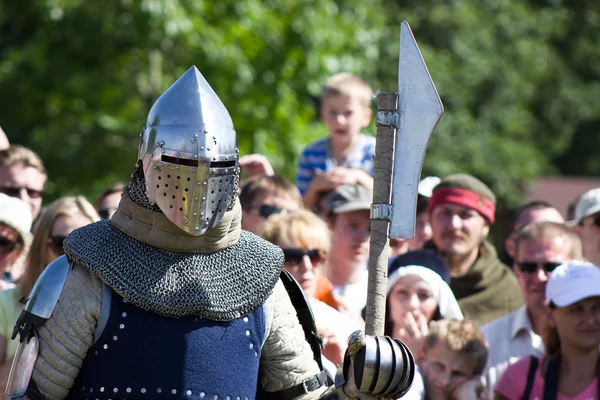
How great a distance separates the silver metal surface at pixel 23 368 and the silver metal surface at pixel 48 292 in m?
0.09

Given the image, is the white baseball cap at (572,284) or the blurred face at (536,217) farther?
the blurred face at (536,217)

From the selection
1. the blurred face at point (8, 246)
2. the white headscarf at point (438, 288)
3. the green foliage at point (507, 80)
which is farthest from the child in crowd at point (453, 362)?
the green foliage at point (507, 80)

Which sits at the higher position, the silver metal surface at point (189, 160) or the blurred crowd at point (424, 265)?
the silver metal surface at point (189, 160)

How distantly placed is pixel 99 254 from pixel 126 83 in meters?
8.45

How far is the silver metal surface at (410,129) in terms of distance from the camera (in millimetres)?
→ 3838

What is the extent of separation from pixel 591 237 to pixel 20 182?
3.30 meters

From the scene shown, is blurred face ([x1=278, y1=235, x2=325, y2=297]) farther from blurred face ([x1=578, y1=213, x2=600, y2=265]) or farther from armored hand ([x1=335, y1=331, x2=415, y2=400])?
blurred face ([x1=578, y1=213, x2=600, y2=265])

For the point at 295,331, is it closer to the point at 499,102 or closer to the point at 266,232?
the point at 266,232

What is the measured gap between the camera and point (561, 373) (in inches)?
207

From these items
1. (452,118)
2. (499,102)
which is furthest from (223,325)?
(499,102)

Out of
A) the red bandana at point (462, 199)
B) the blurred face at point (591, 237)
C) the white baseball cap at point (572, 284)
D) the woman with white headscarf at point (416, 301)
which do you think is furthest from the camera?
the blurred face at point (591, 237)

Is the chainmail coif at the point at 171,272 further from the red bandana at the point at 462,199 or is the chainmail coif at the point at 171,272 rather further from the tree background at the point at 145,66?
the tree background at the point at 145,66

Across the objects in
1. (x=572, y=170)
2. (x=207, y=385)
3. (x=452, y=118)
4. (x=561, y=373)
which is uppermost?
(x=207, y=385)

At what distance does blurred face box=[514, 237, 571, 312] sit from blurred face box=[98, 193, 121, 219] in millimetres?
2237
